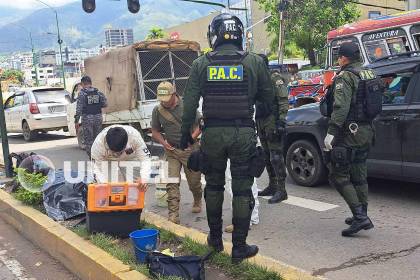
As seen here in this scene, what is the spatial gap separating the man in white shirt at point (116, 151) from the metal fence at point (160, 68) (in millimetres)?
5433

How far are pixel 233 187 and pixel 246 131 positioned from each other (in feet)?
1.40

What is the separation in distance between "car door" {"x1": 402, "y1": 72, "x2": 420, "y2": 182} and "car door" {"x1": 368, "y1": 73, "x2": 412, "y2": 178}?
5 centimetres

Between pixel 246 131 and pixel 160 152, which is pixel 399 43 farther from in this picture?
pixel 246 131

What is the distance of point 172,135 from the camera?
214 inches

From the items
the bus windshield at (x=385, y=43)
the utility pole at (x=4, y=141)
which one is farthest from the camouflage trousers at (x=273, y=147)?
the bus windshield at (x=385, y=43)

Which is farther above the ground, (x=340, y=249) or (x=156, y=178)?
(x=156, y=178)

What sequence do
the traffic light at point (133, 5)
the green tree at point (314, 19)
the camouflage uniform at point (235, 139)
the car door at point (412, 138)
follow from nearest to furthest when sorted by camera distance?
the camouflage uniform at point (235, 139) → the car door at point (412, 138) → the traffic light at point (133, 5) → the green tree at point (314, 19)

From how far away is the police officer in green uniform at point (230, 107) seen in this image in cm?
354

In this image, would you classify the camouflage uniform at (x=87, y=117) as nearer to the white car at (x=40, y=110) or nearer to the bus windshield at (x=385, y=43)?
the white car at (x=40, y=110)

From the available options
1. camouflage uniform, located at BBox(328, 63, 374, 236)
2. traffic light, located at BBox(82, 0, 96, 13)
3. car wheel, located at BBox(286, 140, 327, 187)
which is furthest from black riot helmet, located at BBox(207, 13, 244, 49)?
traffic light, located at BBox(82, 0, 96, 13)

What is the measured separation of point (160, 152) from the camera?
35.2 ft

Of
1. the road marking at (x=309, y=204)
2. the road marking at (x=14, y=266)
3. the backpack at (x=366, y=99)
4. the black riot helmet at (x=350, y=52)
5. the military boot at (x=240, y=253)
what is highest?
the black riot helmet at (x=350, y=52)

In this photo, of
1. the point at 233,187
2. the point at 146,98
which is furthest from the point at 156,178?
the point at 146,98

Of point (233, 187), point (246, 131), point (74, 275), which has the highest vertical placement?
point (246, 131)
